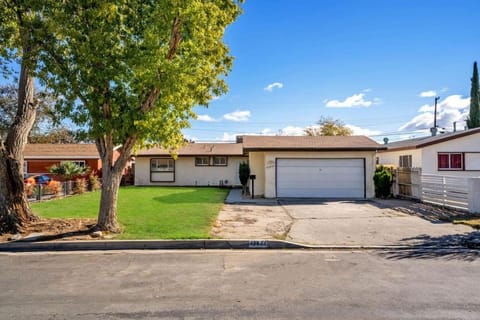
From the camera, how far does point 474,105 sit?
38.1 m

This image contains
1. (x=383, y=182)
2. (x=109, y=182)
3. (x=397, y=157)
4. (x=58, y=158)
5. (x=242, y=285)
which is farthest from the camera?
(x=58, y=158)

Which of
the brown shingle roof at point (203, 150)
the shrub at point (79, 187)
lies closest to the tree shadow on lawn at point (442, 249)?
the shrub at point (79, 187)

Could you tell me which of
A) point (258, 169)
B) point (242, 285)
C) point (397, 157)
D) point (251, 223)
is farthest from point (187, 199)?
point (397, 157)

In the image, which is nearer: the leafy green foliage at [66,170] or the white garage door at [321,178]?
the white garage door at [321,178]

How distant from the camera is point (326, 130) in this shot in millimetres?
43094

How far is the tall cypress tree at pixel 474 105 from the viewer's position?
37656 mm

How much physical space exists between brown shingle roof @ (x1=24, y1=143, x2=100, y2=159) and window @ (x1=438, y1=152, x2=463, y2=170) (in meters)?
23.3

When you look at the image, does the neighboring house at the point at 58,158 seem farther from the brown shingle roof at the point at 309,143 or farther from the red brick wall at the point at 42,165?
the brown shingle roof at the point at 309,143

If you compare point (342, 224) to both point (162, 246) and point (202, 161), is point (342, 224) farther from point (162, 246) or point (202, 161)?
point (202, 161)

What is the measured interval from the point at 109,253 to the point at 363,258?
5.25m

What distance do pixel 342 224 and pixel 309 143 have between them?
922 cm

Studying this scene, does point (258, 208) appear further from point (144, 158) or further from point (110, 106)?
point (144, 158)

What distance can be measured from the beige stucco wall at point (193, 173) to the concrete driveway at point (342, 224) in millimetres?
11473

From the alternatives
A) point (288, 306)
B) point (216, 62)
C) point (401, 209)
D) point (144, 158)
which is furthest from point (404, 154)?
point (288, 306)
